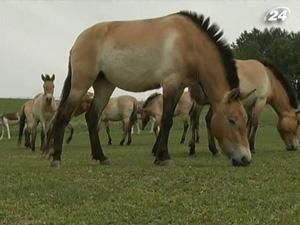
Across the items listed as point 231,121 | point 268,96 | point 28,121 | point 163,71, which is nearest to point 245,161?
point 231,121

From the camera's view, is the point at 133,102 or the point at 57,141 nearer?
the point at 57,141

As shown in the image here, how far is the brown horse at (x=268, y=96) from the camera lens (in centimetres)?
1620

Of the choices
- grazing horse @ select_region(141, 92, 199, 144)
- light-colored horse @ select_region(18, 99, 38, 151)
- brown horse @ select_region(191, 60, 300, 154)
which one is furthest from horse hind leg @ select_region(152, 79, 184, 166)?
grazing horse @ select_region(141, 92, 199, 144)

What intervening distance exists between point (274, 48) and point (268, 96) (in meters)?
70.2

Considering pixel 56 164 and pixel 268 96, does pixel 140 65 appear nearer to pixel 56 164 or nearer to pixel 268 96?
pixel 56 164

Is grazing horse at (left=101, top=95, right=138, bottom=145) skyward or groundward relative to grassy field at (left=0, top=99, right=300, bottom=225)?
skyward

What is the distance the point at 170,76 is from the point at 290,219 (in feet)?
17.9

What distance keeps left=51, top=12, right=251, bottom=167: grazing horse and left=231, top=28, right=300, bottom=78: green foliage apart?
6035 centimetres

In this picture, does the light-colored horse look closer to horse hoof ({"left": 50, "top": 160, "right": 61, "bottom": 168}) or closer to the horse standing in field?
the horse standing in field

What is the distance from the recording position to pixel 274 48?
279ft

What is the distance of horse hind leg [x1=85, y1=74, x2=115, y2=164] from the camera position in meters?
12.5

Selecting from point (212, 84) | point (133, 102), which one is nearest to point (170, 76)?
point (212, 84)

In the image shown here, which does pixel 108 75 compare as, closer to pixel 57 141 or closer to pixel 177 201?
pixel 57 141

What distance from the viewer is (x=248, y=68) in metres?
16.5
